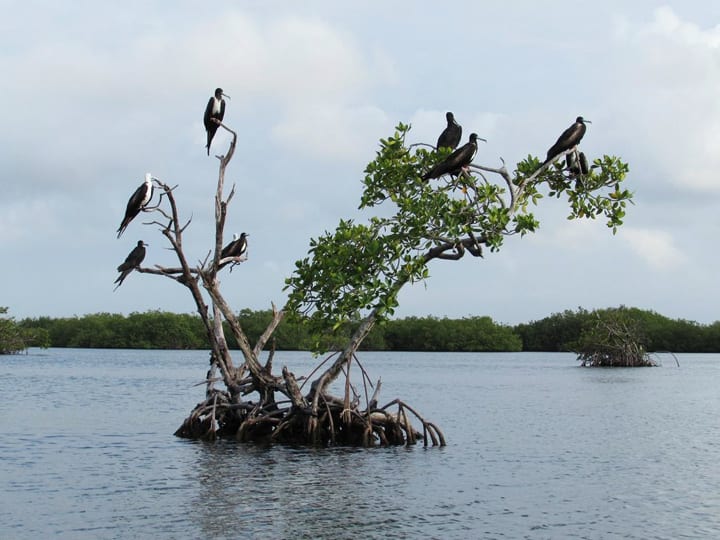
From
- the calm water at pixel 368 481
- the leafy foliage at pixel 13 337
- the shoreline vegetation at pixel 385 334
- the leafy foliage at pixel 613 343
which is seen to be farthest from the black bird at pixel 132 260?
the shoreline vegetation at pixel 385 334

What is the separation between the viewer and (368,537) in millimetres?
11695

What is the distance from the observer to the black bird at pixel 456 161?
15.7m

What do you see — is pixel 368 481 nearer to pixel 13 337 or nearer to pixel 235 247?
pixel 235 247

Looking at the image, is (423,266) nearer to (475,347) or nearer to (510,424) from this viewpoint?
(510,424)

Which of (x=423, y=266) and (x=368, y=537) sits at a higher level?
(x=423, y=266)

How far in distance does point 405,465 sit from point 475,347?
329 ft

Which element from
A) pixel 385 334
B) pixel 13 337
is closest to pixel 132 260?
pixel 13 337

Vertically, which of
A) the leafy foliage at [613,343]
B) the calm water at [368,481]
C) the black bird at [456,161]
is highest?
the black bird at [456,161]

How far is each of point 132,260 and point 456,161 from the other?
634 centimetres

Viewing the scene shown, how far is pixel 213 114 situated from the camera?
Answer: 1633 cm

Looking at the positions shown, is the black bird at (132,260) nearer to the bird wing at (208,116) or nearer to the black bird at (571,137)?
the bird wing at (208,116)

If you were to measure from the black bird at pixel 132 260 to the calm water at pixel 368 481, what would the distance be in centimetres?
360

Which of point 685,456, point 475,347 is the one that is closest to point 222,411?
point 685,456

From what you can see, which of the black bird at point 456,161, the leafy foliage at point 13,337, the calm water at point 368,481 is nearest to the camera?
the calm water at point 368,481
